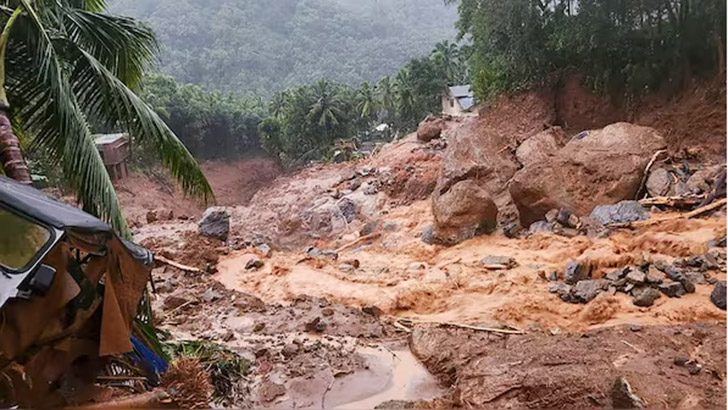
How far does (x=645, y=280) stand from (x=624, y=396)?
2.21 m

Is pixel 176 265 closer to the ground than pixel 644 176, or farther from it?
closer to the ground

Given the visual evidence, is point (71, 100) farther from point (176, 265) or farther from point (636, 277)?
point (636, 277)

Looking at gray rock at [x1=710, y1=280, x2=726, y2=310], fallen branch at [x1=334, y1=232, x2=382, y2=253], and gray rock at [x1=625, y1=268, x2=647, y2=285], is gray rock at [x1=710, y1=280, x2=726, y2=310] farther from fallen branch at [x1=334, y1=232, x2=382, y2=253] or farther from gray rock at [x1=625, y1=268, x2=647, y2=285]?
fallen branch at [x1=334, y1=232, x2=382, y2=253]

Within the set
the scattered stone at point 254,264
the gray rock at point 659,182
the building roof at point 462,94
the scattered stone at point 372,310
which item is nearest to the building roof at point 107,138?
the scattered stone at point 372,310

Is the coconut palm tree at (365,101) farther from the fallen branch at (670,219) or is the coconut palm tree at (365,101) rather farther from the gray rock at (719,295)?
the gray rock at (719,295)

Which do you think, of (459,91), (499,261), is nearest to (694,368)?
(499,261)

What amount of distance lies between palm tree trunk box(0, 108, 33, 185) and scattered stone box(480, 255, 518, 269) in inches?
151

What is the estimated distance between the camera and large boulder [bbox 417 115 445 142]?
1039 cm

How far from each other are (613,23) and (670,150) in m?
1.48

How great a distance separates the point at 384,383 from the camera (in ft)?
8.95

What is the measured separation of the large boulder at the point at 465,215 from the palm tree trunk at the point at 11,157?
460cm

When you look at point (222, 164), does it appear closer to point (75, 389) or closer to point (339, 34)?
point (339, 34)

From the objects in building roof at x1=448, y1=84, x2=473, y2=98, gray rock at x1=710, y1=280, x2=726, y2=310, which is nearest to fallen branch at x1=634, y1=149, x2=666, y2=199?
gray rock at x1=710, y1=280, x2=726, y2=310

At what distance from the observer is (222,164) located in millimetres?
6309
